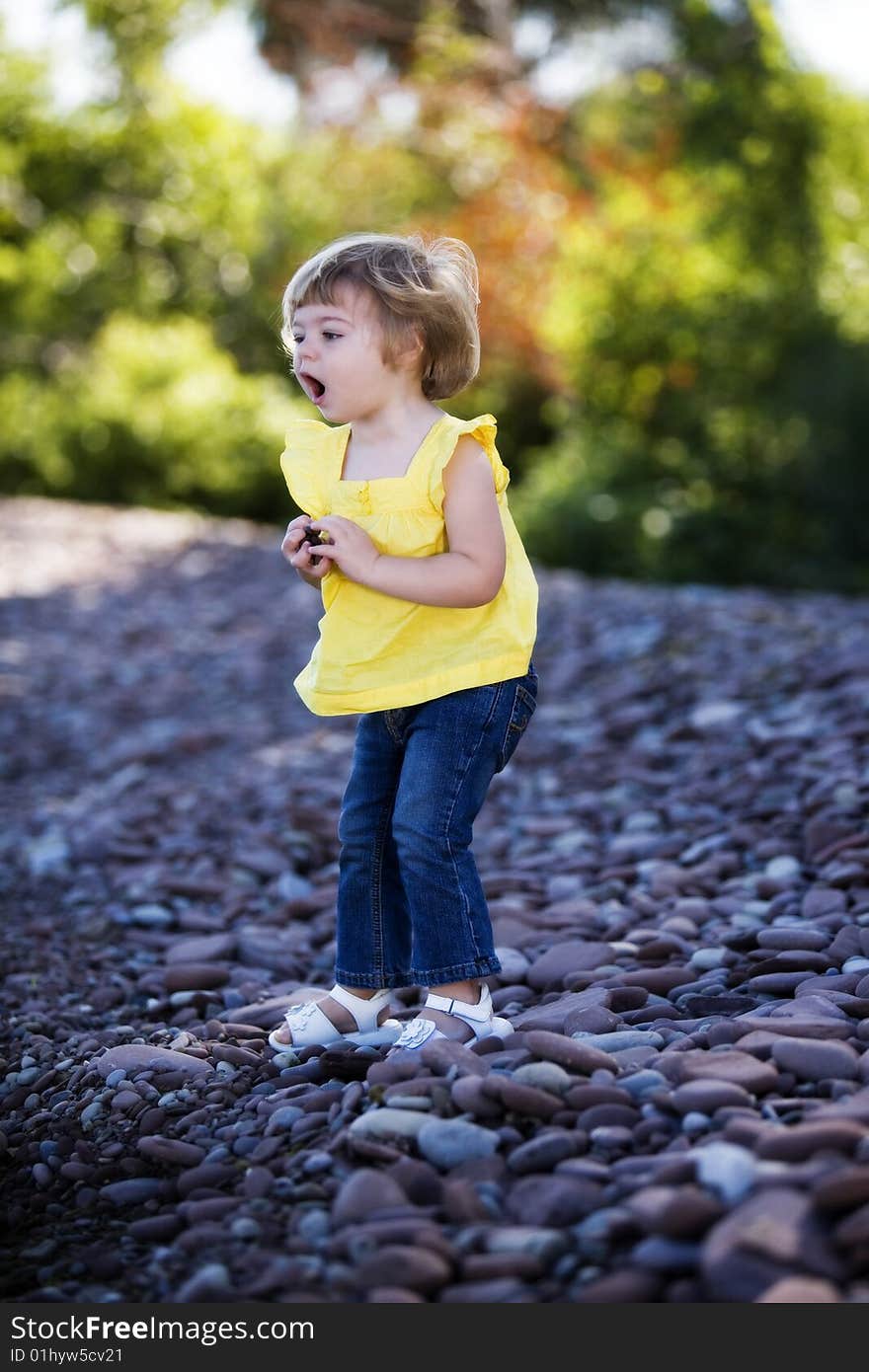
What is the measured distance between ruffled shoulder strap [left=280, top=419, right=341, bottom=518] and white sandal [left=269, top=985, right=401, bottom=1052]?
0.90 meters

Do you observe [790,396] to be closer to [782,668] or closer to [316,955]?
[782,668]

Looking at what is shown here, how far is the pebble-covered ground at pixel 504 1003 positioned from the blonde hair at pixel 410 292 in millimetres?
1139

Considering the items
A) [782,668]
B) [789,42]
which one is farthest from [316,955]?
[789,42]

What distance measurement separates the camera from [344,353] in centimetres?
240

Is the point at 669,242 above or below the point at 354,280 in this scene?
above

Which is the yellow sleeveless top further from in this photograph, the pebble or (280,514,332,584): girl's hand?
the pebble

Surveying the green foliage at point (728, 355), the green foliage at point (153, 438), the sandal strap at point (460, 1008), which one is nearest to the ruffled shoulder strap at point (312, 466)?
the sandal strap at point (460, 1008)

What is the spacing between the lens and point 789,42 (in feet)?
37.0

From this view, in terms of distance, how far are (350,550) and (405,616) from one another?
0.15 metres

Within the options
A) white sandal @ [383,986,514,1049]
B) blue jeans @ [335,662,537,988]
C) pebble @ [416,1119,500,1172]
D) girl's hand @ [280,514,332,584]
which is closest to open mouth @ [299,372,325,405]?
girl's hand @ [280,514,332,584]

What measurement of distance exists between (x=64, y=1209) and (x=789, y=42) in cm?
1127

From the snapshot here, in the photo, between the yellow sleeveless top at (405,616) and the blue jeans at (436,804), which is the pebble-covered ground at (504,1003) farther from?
the yellow sleeveless top at (405,616)

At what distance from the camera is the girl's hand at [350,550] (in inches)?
93.3

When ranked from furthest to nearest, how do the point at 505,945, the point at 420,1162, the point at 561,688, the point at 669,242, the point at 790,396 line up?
the point at 669,242 → the point at 790,396 → the point at 561,688 → the point at 505,945 → the point at 420,1162
